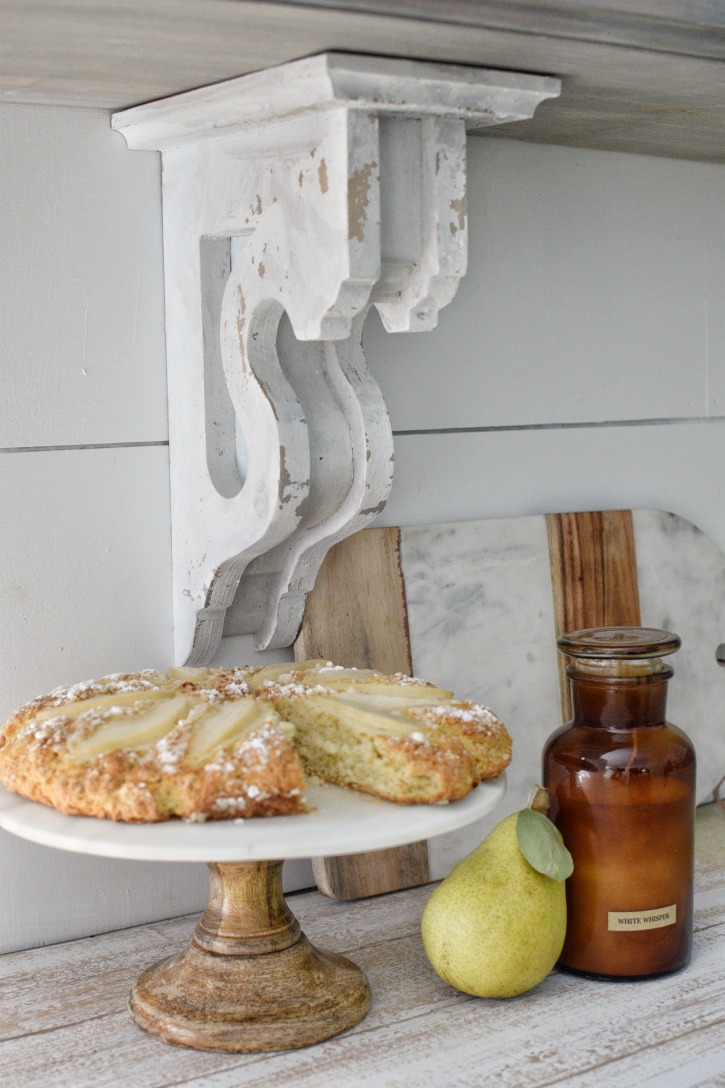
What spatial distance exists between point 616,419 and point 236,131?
0.57 m

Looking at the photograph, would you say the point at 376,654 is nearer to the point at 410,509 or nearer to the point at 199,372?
the point at 410,509

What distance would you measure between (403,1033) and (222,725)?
26 cm

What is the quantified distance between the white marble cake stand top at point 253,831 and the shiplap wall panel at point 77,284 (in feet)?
1.12

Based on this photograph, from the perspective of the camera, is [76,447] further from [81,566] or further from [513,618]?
[513,618]

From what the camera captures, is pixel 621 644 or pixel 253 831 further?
pixel 621 644

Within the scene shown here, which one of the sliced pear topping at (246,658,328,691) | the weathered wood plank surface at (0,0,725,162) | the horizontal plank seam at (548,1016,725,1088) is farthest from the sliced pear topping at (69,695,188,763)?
the weathered wood plank surface at (0,0,725,162)

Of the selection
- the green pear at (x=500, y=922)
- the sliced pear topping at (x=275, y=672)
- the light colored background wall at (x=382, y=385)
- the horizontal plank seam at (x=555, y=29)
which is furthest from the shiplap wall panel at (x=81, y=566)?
the horizontal plank seam at (x=555, y=29)

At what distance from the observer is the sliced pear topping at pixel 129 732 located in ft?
2.62

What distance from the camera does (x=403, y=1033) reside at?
2.80ft

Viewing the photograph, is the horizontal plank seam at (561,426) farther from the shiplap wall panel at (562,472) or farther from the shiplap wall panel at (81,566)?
the shiplap wall panel at (81,566)

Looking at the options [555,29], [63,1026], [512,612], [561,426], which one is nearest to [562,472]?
[561,426]

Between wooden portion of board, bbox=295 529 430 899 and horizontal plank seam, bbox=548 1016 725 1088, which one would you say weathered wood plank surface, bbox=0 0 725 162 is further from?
horizontal plank seam, bbox=548 1016 725 1088

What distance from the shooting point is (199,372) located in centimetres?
101

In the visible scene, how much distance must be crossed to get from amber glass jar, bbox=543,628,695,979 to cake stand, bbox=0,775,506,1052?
9 centimetres
